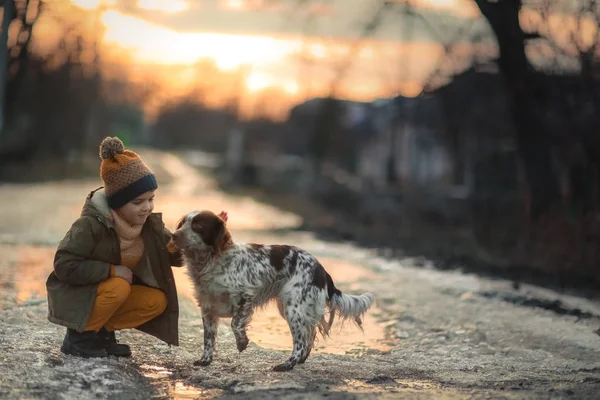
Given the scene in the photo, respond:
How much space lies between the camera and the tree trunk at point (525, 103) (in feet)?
44.3

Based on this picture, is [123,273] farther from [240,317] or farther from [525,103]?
[525,103]

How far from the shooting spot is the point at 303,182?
37.4m

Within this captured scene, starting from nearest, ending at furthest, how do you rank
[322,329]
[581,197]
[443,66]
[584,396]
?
[584,396] → [322,329] → [581,197] → [443,66]

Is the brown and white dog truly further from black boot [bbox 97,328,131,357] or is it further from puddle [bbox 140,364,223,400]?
black boot [bbox 97,328,131,357]

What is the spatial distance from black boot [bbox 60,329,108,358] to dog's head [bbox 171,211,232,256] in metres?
0.89

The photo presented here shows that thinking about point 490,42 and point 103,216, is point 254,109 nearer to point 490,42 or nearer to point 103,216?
point 490,42

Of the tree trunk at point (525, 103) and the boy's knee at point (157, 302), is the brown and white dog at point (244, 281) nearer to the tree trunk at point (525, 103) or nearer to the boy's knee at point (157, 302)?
the boy's knee at point (157, 302)

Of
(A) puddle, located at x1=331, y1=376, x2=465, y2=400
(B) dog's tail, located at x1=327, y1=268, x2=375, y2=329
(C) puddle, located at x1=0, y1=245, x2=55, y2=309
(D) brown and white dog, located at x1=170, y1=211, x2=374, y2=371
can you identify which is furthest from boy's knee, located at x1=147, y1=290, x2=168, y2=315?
(C) puddle, located at x1=0, y1=245, x2=55, y2=309

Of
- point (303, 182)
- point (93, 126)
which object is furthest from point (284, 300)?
point (93, 126)

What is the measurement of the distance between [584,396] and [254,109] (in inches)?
3239

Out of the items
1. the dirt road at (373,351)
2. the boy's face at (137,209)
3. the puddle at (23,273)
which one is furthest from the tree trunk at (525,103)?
the boy's face at (137,209)

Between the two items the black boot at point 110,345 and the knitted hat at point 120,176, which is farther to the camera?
the black boot at point 110,345

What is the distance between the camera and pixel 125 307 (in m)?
5.77

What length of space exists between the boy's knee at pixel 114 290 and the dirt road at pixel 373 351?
1.48 ft
